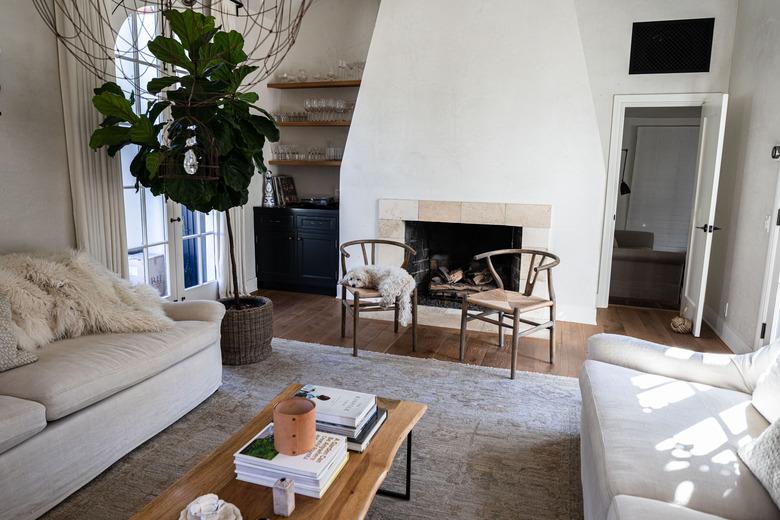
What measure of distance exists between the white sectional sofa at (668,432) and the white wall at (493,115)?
218cm

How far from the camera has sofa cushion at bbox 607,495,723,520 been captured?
1235 mm

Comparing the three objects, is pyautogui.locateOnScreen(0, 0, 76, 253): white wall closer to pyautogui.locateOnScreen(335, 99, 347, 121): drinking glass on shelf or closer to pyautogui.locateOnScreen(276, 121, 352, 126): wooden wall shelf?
pyautogui.locateOnScreen(276, 121, 352, 126): wooden wall shelf

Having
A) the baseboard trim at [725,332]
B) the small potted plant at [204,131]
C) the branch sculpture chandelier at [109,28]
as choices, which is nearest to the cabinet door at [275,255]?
the branch sculpture chandelier at [109,28]

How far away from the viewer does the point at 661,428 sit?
67.7 inches

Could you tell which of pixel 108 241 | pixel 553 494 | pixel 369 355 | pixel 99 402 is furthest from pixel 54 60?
pixel 553 494

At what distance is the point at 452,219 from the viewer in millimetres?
4613

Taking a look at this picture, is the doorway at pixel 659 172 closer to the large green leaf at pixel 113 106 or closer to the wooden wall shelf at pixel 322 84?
the wooden wall shelf at pixel 322 84

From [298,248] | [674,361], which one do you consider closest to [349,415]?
[674,361]

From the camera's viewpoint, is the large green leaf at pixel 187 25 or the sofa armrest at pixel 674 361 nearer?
the sofa armrest at pixel 674 361

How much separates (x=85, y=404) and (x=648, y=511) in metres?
2.03

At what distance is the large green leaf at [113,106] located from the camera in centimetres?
288

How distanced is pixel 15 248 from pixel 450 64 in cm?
348

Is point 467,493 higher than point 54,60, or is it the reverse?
point 54,60

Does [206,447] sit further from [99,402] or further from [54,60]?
[54,60]
